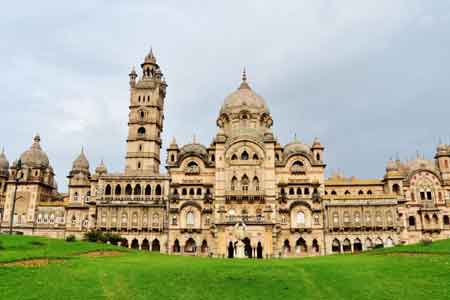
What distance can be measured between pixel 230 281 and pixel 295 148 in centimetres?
4459

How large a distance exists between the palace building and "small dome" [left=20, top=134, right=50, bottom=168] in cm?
428

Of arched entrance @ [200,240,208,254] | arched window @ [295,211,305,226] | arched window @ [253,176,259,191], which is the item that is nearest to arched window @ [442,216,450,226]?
arched window @ [295,211,305,226]

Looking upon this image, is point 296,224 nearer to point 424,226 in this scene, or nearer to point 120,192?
point 424,226

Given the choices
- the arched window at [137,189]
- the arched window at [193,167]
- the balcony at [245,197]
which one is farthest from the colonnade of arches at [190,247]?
the arched window at [193,167]

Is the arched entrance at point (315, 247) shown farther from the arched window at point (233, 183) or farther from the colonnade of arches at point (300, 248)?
the arched window at point (233, 183)

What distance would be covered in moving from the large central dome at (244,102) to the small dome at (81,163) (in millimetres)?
26056

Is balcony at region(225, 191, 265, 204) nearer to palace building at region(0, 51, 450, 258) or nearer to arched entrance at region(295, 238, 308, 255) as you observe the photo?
palace building at region(0, 51, 450, 258)

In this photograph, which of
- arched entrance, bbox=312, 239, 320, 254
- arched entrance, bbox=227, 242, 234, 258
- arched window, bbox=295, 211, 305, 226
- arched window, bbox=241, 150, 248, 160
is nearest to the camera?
arched entrance, bbox=227, 242, 234, 258

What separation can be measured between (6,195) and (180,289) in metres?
62.3

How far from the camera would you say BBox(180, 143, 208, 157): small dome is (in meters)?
67.6

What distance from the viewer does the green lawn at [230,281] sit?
73.2ft

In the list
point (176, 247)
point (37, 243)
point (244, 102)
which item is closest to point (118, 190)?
point (176, 247)

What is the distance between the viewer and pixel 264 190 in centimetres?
6369

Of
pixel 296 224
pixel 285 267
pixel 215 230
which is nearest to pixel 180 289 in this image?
pixel 285 267
